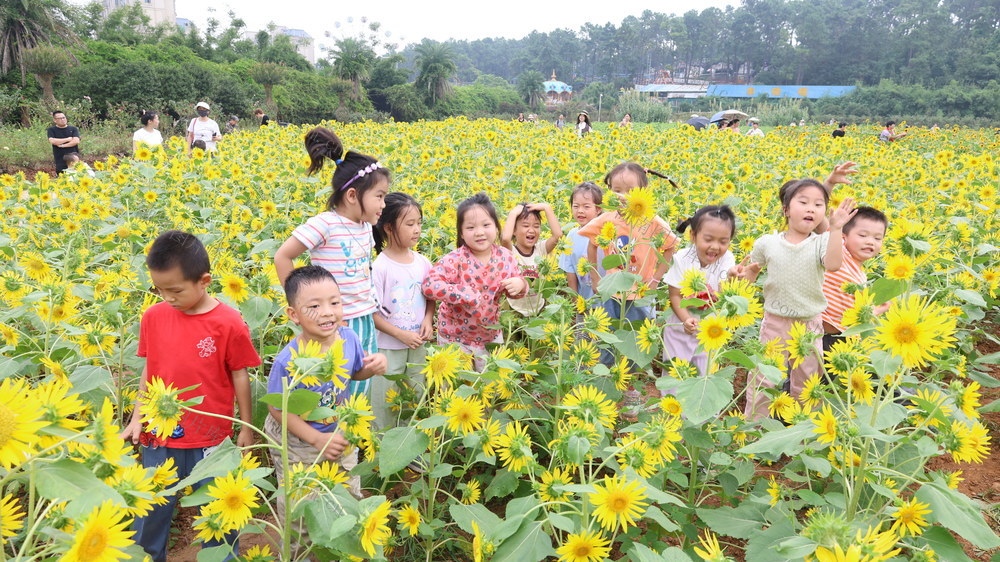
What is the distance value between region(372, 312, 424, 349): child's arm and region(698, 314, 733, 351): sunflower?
4.25 feet

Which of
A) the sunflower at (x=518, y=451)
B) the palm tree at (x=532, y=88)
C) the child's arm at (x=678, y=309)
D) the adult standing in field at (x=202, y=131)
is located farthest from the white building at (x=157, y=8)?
the sunflower at (x=518, y=451)

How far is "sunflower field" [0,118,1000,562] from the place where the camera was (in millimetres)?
1093

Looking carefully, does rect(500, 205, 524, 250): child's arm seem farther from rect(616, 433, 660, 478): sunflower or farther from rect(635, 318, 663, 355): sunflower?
rect(616, 433, 660, 478): sunflower

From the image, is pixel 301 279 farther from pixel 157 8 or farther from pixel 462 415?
pixel 157 8

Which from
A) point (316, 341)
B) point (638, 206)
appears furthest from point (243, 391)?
point (638, 206)

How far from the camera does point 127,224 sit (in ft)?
11.2

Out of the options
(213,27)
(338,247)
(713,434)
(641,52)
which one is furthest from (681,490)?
(641,52)

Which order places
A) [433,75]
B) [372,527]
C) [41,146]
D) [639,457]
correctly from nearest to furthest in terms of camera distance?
[372,527] → [639,457] → [41,146] → [433,75]

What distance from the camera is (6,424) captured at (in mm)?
827

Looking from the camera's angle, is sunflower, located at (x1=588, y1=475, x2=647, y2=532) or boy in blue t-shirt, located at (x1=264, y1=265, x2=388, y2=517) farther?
boy in blue t-shirt, located at (x1=264, y1=265, x2=388, y2=517)

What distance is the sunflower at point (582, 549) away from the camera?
1.27 meters

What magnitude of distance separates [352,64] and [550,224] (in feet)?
105

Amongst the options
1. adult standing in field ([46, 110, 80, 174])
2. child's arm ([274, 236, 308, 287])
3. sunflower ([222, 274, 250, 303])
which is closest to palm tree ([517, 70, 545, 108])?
adult standing in field ([46, 110, 80, 174])

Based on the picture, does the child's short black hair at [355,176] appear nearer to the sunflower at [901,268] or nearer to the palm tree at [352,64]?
the sunflower at [901,268]
